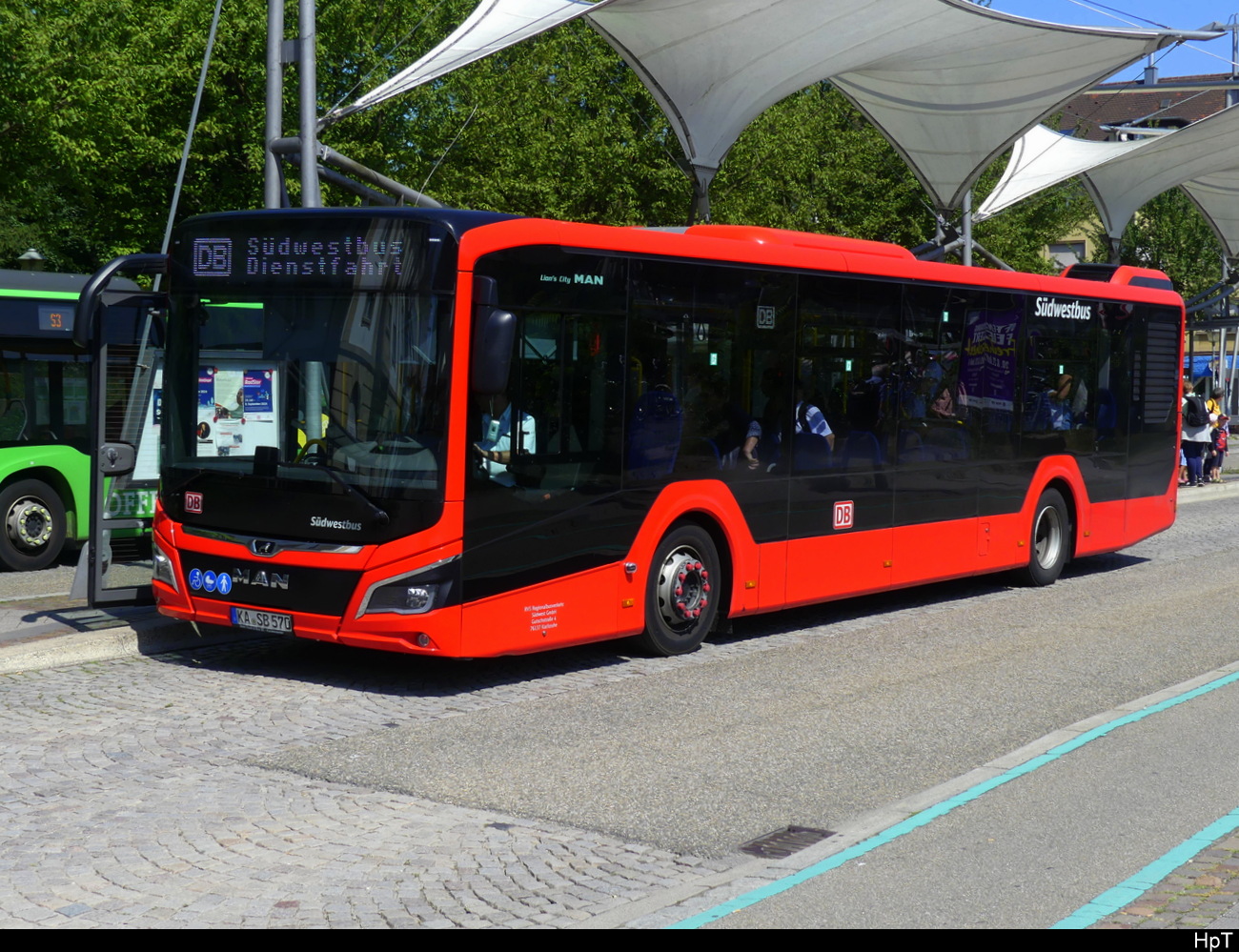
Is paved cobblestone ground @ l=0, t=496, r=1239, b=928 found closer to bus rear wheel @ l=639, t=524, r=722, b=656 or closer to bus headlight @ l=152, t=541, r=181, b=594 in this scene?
bus headlight @ l=152, t=541, r=181, b=594

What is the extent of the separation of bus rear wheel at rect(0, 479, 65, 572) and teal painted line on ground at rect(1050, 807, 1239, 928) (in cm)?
1117

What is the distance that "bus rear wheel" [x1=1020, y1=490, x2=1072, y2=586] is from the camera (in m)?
14.3

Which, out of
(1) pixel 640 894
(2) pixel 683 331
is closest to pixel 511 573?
(2) pixel 683 331

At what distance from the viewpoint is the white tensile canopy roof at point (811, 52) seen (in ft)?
60.6

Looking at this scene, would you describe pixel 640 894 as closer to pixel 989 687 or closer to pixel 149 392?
pixel 989 687

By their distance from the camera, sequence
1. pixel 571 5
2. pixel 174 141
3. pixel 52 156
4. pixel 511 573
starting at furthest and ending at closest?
pixel 174 141 < pixel 52 156 < pixel 571 5 < pixel 511 573

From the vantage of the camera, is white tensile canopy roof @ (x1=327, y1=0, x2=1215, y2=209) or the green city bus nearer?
the green city bus

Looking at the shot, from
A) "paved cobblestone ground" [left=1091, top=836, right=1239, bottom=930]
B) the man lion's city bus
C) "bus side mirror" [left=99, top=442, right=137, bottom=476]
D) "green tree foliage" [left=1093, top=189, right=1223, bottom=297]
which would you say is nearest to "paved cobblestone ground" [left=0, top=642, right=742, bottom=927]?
the man lion's city bus

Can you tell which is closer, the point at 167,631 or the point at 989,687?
the point at 989,687

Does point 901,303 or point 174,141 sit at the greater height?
point 174,141

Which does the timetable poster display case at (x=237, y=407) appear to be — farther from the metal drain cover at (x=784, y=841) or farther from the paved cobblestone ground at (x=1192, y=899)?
the paved cobblestone ground at (x=1192, y=899)

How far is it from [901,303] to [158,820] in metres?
7.69

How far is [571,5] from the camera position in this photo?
18.5m

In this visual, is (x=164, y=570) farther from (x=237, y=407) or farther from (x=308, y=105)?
(x=308, y=105)
